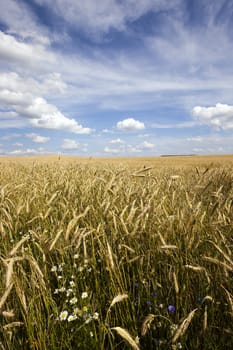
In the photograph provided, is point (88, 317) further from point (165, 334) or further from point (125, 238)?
point (125, 238)

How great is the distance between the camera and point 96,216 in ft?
8.51

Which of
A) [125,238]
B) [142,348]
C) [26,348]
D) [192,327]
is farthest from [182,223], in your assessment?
[26,348]

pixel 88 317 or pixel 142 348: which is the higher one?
pixel 88 317

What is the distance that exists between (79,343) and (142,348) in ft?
1.20

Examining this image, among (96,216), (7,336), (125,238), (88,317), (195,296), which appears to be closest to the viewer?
(7,336)

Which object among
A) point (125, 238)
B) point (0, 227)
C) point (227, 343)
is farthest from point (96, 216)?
point (227, 343)

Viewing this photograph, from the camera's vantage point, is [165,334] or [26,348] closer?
[26,348]

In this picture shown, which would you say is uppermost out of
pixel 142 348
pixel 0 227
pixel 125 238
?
pixel 0 227

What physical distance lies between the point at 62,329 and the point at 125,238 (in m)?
0.85

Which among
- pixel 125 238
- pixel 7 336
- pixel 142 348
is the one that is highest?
pixel 125 238

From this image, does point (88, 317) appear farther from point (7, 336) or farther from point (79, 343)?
point (7, 336)

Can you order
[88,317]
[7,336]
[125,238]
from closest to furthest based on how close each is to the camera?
[7,336], [88,317], [125,238]

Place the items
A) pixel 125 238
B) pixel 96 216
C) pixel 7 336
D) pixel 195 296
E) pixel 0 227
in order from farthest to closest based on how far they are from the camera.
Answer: pixel 96 216 < pixel 125 238 < pixel 0 227 < pixel 195 296 < pixel 7 336

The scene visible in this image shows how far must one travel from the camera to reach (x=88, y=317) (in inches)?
61.2
